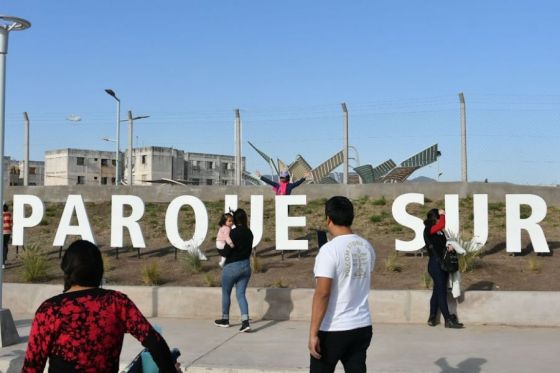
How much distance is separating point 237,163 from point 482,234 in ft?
28.2

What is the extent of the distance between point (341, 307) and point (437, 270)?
192 inches

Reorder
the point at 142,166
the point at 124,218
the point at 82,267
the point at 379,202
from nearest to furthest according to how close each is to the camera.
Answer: the point at 82,267, the point at 124,218, the point at 379,202, the point at 142,166

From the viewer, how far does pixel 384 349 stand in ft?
23.3

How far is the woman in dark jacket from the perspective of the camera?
8.20m

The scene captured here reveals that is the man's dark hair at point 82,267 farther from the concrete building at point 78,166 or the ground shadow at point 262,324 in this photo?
the concrete building at point 78,166

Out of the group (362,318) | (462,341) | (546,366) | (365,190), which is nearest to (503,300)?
(462,341)

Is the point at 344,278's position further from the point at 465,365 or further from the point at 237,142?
the point at 237,142

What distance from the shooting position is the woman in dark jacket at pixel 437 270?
820cm

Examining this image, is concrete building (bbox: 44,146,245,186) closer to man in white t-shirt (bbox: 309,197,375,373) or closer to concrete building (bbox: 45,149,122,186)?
concrete building (bbox: 45,149,122,186)

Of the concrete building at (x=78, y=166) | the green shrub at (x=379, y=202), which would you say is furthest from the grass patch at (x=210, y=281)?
the concrete building at (x=78, y=166)

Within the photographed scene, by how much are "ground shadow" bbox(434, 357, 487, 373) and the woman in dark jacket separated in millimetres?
1642

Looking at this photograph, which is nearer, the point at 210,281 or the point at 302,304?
the point at 302,304

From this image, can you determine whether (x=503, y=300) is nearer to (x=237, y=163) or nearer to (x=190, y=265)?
(x=190, y=265)

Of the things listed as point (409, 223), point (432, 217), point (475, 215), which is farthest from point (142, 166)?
point (432, 217)
